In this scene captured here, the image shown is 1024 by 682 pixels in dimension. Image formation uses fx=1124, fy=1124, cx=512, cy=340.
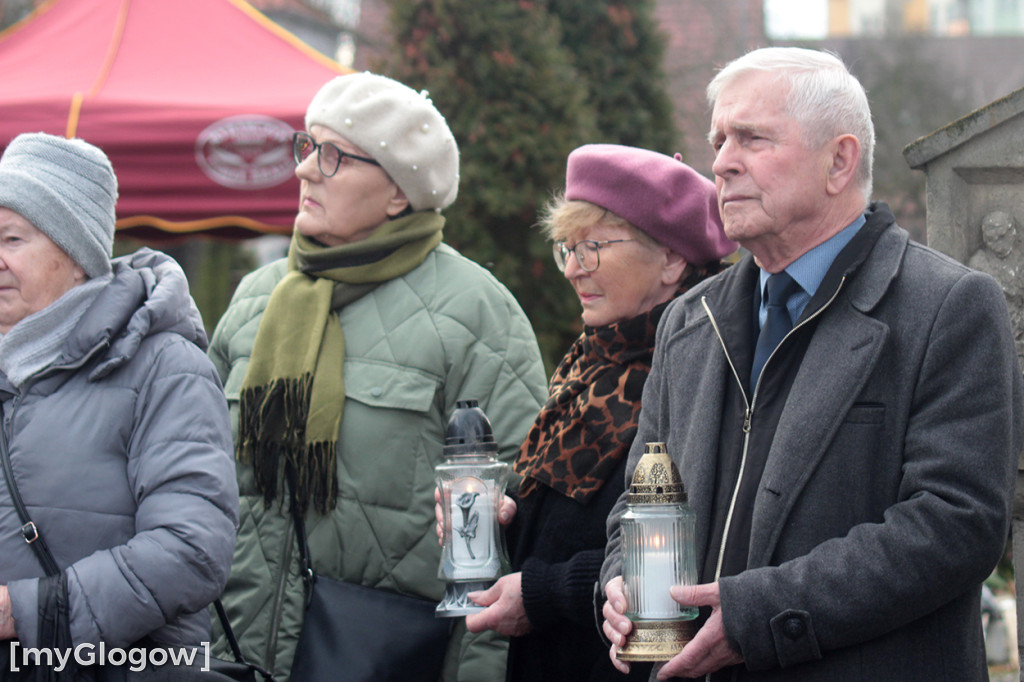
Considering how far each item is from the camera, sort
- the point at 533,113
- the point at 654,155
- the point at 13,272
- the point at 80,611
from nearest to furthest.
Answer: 1. the point at 80,611
2. the point at 13,272
3. the point at 654,155
4. the point at 533,113

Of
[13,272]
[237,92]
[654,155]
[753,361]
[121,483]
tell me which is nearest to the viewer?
[753,361]

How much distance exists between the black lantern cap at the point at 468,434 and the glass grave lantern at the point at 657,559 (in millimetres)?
651

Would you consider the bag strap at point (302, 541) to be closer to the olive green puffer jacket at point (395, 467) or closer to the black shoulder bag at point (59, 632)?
the olive green puffer jacket at point (395, 467)

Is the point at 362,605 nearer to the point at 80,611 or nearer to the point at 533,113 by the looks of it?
the point at 80,611

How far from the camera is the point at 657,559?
2020mm

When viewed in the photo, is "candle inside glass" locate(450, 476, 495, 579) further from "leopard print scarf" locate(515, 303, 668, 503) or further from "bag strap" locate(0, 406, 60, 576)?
"bag strap" locate(0, 406, 60, 576)

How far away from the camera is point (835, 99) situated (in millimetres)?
2072

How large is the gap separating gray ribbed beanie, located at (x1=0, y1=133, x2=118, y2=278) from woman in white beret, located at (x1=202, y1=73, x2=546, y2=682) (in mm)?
609

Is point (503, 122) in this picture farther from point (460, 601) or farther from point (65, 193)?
point (460, 601)

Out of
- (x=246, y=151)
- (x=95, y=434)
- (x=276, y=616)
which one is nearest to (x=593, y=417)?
(x=276, y=616)

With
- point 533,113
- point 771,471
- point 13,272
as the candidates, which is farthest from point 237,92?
point 771,471

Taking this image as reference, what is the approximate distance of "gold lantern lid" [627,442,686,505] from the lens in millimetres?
2006

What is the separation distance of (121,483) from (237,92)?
342 cm

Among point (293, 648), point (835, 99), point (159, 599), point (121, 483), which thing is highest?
point (835, 99)
